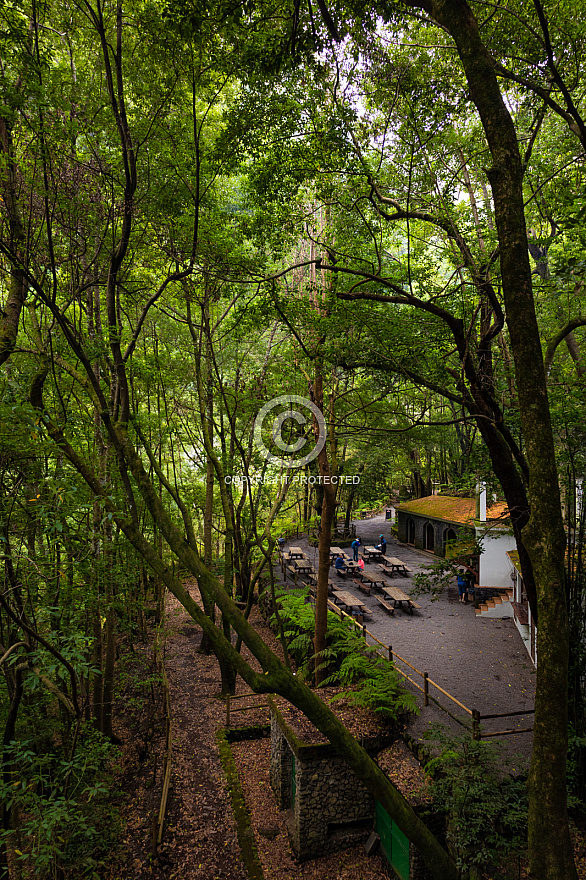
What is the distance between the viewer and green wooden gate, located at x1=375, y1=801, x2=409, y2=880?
6.66 m

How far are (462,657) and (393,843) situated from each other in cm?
517

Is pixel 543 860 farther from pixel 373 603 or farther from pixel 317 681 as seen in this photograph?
pixel 373 603

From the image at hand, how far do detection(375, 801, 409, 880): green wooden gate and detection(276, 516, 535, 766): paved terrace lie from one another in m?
1.39

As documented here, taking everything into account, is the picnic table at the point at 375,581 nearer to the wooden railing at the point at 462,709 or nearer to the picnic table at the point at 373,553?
the picnic table at the point at 373,553

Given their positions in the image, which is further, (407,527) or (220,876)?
(407,527)

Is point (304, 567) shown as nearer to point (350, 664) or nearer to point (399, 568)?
point (399, 568)

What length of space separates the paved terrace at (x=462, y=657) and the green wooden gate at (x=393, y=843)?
139cm

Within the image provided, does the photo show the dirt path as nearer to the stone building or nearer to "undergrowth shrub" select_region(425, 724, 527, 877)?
the stone building

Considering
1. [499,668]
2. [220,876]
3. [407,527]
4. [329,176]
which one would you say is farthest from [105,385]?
[407,527]

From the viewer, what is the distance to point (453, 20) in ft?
11.6

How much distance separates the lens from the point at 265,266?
705 centimetres

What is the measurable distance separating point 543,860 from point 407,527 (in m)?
22.5

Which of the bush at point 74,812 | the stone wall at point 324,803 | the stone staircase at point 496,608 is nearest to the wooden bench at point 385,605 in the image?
the stone staircase at point 496,608

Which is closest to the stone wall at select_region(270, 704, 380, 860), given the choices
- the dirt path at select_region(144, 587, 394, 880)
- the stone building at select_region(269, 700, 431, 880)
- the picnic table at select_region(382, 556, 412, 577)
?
the stone building at select_region(269, 700, 431, 880)
